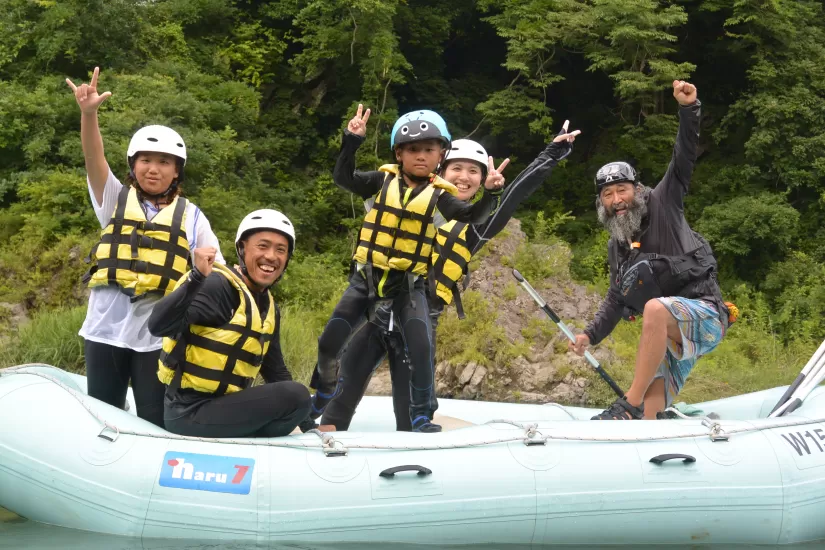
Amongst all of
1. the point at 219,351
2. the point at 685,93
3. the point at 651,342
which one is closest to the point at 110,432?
the point at 219,351

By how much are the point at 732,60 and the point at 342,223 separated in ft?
18.9

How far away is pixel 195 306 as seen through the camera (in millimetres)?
3529

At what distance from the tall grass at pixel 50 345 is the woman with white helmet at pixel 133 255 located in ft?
13.3

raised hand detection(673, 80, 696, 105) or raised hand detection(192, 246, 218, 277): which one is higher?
raised hand detection(673, 80, 696, 105)

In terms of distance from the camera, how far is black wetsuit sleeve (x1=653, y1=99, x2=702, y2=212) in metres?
4.48

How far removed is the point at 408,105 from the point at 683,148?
888 centimetres

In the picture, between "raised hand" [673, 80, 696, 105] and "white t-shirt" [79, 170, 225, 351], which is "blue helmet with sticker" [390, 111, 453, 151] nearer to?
"white t-shirt" [79, 170, 225, 351]

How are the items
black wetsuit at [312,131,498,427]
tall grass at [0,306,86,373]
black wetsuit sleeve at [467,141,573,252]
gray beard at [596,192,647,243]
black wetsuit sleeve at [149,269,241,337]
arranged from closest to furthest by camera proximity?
1. black wetsuit sleeve at [149,269,241,337]
2. black wetsuit at [312,131,498,427]
3. black wetsuit sleeve at [467,141,573,252]
4. gray beard at [596,192,647,243]
5. tall grass at [0,306,86,373]

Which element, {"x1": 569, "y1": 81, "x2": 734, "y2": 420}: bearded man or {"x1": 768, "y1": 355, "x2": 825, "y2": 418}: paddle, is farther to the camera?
{"x1": 768, "y1": 355, "x2": 825, "y2": 418}: paddle

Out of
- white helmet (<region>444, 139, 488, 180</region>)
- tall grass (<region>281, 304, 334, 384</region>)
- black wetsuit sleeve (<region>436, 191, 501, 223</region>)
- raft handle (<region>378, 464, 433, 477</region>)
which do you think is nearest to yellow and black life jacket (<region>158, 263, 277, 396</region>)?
raft handle (<region>378, 464, 433, 477</region>)

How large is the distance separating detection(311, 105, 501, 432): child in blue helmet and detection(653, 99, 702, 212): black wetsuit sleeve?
44.8 inches

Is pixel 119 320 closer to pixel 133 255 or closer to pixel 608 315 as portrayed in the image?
pixel 133 255

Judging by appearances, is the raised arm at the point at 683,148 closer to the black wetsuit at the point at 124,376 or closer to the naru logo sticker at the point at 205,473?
the naru logo sticker at the point at 205,473

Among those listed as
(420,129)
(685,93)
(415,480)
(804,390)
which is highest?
(685,93)
